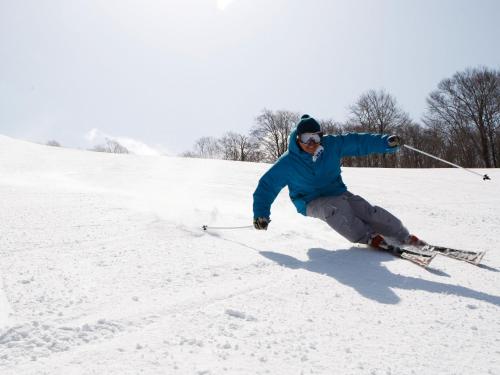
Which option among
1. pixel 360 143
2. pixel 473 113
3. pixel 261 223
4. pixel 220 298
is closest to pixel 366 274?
pixel 220 298

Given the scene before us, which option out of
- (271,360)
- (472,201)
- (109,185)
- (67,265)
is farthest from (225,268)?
(472,201)

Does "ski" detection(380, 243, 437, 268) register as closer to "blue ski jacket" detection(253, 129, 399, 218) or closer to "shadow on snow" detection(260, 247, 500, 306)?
"shadow on snow" detection(260, 247, 500, 306)

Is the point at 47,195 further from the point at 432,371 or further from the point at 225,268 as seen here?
the point at 432,371

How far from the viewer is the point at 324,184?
163 inches

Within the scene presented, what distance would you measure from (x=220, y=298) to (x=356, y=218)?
6.66 feet

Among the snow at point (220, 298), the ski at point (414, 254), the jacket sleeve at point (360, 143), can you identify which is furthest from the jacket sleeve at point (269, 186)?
the ski at point (414, 254)

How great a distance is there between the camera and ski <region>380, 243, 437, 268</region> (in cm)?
304

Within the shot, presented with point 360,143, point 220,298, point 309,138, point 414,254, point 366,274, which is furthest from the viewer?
point 360,143

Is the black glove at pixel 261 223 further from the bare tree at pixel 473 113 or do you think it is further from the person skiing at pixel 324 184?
the bare tree at pixel 473 113

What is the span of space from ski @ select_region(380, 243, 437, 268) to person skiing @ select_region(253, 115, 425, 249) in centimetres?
35

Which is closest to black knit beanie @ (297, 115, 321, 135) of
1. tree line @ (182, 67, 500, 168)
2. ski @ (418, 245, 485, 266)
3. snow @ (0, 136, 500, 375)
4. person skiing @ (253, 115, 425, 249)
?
person skiing @ (253, 115, 425, 249)

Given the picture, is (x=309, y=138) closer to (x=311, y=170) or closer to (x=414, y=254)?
(x=311, y=170)

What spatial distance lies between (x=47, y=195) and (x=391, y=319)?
461 centimetres

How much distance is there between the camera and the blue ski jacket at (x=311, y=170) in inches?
159
